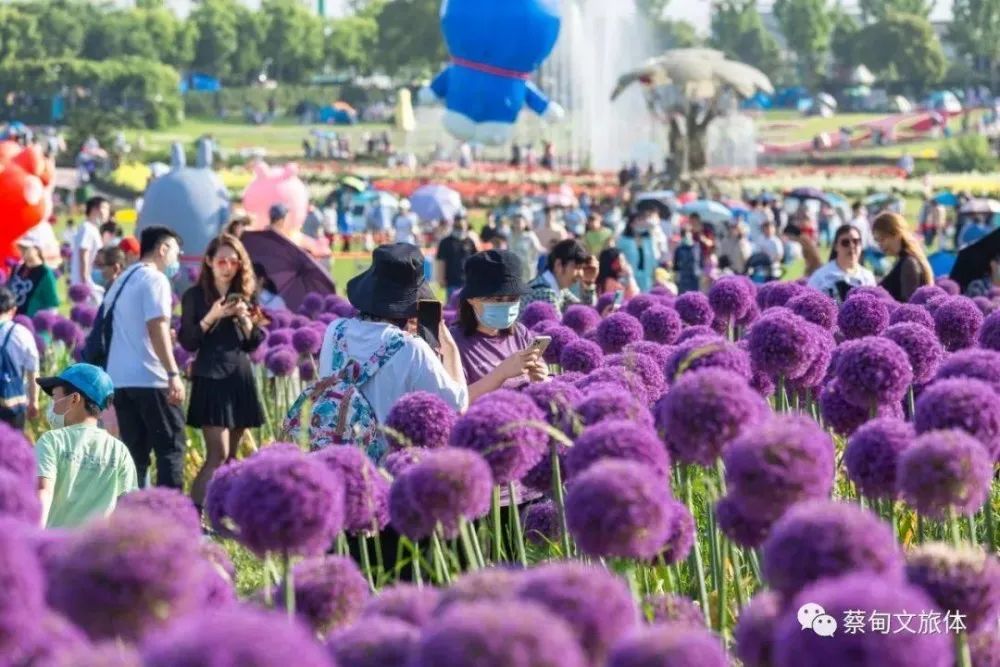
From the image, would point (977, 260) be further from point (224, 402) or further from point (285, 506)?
point (285, 506)

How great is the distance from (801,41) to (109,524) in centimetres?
12870

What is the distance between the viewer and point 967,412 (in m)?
4.11

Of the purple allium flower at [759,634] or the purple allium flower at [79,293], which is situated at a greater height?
the purple allium flower at [759,634]

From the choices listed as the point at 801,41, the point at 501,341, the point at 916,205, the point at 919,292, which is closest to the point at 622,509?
the point at 501,341

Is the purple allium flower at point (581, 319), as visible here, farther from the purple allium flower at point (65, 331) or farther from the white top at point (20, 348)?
the purple allium flower at point (65, 331)

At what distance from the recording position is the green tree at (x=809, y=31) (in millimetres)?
126500

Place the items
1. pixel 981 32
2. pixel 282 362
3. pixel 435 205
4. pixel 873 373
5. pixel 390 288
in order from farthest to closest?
pixel 981 32
pixel 435 205
pixel 282 362
pixel 390 288
pixel 873 373

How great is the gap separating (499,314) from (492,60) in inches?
747

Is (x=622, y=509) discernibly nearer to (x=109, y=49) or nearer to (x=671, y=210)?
(x=671, y=210)

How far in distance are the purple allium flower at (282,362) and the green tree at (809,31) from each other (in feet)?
382

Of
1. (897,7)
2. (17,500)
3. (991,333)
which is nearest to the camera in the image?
(17,500)

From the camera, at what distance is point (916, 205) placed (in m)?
50.5

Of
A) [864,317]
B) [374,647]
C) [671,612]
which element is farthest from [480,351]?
[374,647]

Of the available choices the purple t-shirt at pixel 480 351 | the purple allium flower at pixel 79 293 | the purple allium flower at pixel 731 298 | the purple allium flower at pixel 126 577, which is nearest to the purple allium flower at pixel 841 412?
the purple t-shirt at pixel 480 351
